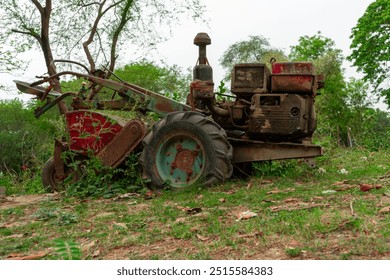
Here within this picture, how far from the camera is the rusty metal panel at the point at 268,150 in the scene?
6.55 meters

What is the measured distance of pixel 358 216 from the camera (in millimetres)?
3619

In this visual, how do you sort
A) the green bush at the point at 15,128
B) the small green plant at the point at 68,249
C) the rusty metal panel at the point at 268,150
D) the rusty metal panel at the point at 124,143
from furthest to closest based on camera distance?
the green bush at the point at 15,128, the rusty metal panel at the point at 124,143, the rusty metal panel at the point at 268,150, the small green plant at the point at 68,249

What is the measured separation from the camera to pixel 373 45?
28.1m

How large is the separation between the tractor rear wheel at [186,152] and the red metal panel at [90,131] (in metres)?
0.74

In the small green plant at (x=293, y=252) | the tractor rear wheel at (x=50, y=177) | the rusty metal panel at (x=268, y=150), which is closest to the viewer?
the small green plant at (x=293, y=252)

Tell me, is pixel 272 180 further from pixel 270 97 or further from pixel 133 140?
pixel 133 140

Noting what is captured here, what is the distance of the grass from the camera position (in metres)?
3.10

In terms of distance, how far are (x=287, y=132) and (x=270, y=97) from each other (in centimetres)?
53

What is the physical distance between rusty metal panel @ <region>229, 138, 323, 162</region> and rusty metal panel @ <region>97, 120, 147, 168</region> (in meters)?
1.30

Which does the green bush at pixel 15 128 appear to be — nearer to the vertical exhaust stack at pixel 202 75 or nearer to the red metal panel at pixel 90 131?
the red metal panel at pixel 90 131

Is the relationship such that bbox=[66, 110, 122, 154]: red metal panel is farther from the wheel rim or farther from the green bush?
the green bush

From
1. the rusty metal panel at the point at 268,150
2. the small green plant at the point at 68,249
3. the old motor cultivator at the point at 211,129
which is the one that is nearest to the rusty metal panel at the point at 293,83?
the old motor cultivator at the point at 211,129

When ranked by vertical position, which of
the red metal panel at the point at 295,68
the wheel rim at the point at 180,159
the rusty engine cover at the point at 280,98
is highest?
the red metal panel at the point at 295,68

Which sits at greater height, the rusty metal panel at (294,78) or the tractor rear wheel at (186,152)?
the rusty metal panel at (294,78)
